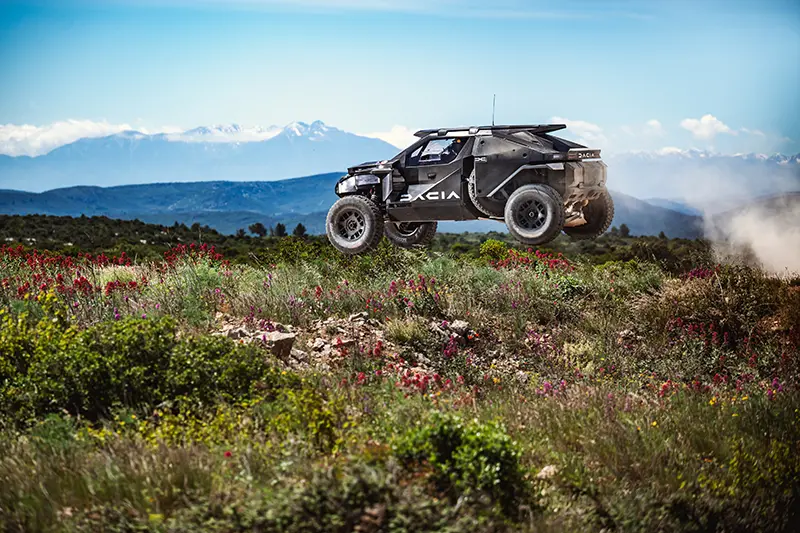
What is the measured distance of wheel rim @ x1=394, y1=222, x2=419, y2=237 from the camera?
12.6m

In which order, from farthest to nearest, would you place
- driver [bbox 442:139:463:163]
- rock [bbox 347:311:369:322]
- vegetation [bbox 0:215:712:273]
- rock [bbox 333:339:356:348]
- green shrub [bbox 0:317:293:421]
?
vegetation [bbox 0:215:712:273] → driver [bbox 442:139:463:163] → rock [bbox 347:311:369:322] → rock [bbox 333:339:356:348] → green shrub [bbox 0:317:293:421]

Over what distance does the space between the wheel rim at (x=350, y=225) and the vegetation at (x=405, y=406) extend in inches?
34.1

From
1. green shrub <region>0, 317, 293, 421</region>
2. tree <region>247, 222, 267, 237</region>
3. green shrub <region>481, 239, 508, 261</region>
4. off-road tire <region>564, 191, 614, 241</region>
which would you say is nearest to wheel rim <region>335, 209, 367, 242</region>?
off-road tire <region>564, 191, 614, 241</region>

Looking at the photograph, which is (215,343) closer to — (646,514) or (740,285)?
(646,514)

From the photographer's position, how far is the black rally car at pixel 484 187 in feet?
32.0

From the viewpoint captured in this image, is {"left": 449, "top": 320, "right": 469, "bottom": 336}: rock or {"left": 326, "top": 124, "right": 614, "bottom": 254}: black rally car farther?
{"left": 449, "top": 320, "right": 469, "bottom": 336}: rock

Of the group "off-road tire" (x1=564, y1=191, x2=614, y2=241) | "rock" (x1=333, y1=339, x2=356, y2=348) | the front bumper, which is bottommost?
"rock" (x1=333, y1=339, x2=356, y2=348)

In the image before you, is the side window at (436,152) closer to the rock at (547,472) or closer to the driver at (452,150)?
the driver at (452,150)

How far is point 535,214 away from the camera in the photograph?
984cm

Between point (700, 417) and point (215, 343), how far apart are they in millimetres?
4992

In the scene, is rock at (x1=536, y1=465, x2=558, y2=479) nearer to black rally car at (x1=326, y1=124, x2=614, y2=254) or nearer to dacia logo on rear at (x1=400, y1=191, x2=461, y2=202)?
black rally car at (x1=326, y1=124, x2=614, y2=254)

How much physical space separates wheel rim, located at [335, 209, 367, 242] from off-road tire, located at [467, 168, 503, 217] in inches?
74.9

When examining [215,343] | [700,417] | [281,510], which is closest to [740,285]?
[700,417]

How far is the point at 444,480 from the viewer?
536 cm
